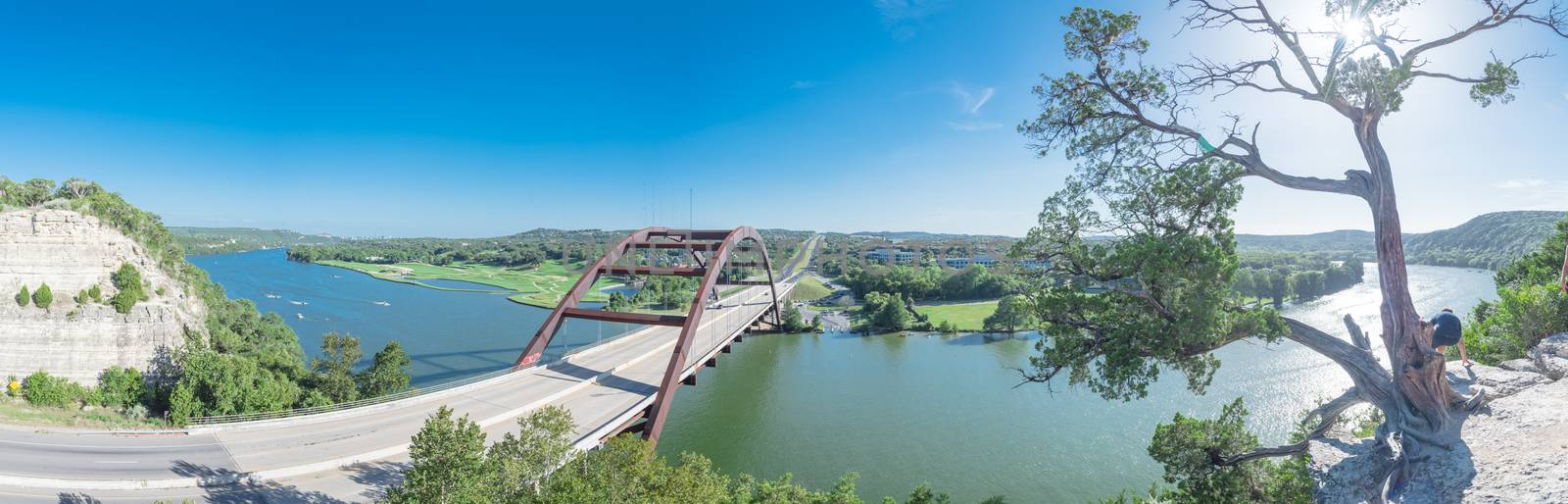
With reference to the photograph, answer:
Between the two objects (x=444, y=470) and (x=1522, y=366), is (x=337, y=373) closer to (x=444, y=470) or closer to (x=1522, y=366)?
(x=444, y=470)

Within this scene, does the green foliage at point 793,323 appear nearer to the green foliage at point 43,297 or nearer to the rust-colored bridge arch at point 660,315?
the rust-colored bridge arch at point 660,315

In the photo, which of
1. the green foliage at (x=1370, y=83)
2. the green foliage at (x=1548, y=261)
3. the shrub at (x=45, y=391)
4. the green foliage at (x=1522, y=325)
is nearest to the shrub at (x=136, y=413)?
the shrub at (x=45, y=391)

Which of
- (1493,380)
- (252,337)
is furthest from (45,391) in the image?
(1493,380)

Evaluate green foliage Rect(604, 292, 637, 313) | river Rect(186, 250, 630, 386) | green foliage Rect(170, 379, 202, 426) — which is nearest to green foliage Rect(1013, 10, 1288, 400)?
green foliage Rect(170, 379, 202, 426)

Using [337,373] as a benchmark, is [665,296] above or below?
Answer: below

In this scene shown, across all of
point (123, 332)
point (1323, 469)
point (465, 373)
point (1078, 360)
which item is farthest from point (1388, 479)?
point (465, 373)

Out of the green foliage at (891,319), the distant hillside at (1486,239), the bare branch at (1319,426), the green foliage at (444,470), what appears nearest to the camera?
the bare branch at (1319,426)
